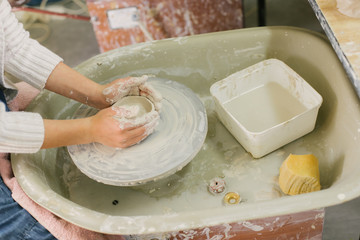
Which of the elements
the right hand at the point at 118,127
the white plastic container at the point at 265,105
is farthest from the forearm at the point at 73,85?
the white plastic container at the point at 265,105

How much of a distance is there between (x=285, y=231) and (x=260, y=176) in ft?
0.76

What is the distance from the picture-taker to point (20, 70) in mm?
1357

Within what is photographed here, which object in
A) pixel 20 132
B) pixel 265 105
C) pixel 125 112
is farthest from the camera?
pixel 265 105

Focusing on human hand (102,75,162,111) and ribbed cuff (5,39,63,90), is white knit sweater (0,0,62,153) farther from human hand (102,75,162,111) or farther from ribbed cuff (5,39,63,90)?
Result: human hand (102,75,162,111)

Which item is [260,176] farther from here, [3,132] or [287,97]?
[3,132]

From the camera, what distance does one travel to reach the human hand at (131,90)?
1364 mm

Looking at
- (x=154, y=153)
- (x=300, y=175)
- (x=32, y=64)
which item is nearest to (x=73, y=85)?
(x=32, y=64)

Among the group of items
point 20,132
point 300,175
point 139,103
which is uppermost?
point 20,132

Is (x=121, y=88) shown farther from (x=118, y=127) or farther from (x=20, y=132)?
(x=20, y=132)

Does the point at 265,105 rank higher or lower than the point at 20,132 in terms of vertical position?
lower

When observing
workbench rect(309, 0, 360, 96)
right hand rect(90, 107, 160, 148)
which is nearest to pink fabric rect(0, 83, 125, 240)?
right hand rect(90, 107, 160, 148)

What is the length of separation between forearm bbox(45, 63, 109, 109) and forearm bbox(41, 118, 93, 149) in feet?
0.59

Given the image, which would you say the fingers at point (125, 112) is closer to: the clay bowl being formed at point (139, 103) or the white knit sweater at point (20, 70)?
the clay bowl being formed at point (139, 103)

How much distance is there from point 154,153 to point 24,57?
57cm
